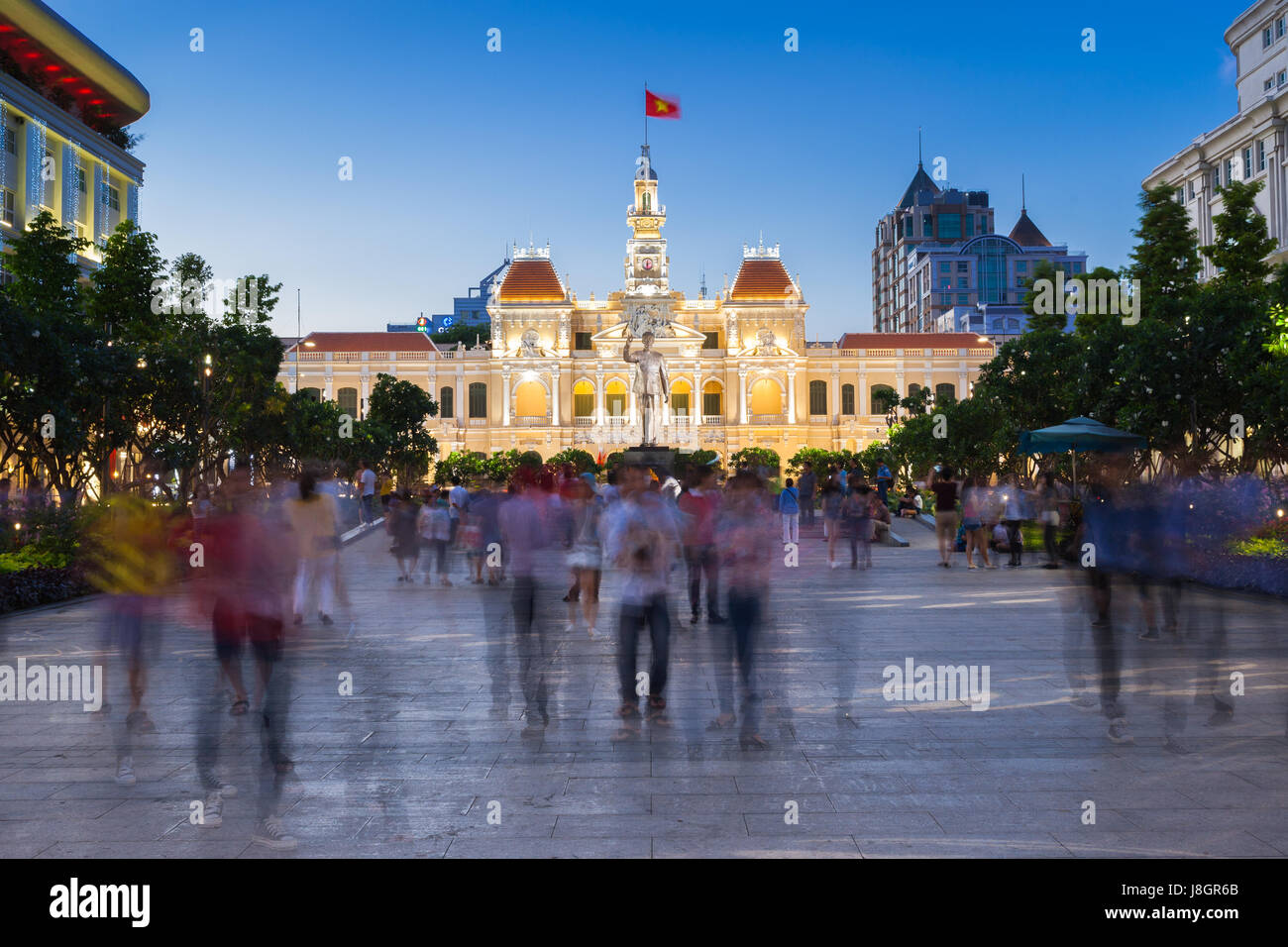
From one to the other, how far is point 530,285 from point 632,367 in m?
10.8

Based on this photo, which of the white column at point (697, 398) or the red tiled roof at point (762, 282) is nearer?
the white column at point (697, 398)

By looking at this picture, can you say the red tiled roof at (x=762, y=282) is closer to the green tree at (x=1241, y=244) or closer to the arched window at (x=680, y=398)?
the arched window at (x=680, y=398)

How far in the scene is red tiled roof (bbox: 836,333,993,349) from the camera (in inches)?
3125

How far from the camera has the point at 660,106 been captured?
60.8m

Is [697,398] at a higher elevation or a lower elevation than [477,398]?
lower

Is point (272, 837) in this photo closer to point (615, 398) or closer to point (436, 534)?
point (436, 534)

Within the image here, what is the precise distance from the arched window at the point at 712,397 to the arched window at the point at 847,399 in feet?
28.4

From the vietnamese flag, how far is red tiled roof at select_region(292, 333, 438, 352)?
26734 mm

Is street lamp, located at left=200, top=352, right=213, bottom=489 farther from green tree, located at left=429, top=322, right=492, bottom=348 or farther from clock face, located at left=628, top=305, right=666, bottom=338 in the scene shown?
green tree, located at left=429, top=322, right=492, bottom=348

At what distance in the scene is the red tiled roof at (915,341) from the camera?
260ft

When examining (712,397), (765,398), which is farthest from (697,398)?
(765,398)

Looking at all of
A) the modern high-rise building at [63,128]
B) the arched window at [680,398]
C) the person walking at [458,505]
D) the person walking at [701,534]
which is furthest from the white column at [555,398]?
the person walking at [701,534]
